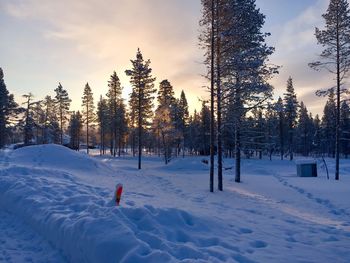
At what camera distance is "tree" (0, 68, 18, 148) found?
47188 millimetres

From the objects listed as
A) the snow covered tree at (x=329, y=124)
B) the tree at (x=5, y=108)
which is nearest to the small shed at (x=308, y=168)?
the tree at (x=5, y=108)

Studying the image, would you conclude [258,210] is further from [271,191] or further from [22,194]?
[22,194]

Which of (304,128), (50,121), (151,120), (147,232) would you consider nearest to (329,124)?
(304,128)

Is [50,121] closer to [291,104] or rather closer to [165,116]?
[165,116]

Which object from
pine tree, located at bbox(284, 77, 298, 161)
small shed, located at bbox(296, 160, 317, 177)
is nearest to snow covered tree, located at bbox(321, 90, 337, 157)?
pine tree, located at bbox(284, 77, 298, 161)

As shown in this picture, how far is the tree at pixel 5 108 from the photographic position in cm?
4719

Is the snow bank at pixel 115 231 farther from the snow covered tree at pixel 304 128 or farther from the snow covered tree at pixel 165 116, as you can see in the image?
the snow covered tree at pixel 304 128

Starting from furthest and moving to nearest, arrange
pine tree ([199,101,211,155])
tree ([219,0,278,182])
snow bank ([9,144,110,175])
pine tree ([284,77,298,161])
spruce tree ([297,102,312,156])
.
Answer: spruce tree ([297,102,312,156]) → pine tree ([199,101,211,155]) → pine tree ([284,77,298,161]) → snow bank ([9,144,110,175]) → tree ([219,0,278,182])

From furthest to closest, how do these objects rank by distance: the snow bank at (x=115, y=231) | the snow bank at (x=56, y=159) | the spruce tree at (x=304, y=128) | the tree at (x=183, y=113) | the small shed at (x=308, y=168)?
the spruce tree at (x=304, y=128) → the tree at (x=183, y=113) → the small shed at (x=308, y=168) → the snow bank at (x=56, y=159) → the snow bank at (x=115, y=231)

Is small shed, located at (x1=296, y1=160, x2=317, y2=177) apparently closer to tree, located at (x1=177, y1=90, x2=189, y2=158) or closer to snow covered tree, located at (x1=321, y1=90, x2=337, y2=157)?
tree, located at (x1=177, y1=90, x2=189, y2=158)

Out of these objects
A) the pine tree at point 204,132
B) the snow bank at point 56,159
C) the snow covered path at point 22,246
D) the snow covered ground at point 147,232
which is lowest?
the snow covered path at point 22,246

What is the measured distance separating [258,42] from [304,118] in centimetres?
6561

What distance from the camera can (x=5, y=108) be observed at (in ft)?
161

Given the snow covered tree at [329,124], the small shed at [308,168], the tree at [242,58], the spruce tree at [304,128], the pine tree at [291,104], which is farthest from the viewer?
the spruce tree at [304,128]
